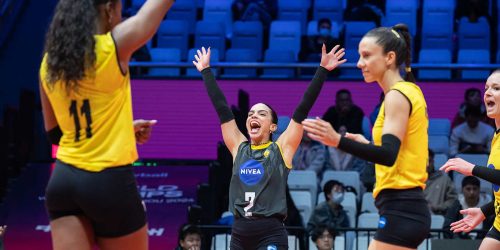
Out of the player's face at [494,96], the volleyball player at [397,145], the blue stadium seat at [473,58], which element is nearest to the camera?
the volleyball player at [397,145]

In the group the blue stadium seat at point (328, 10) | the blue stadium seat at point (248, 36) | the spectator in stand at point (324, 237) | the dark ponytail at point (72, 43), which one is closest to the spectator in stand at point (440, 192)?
the spectator in stand at point (324, 237)

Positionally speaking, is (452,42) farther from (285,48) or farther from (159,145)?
(159,145)

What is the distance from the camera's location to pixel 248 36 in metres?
15.3

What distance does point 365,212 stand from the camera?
10766 mm

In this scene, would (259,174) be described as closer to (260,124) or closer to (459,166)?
(260,124)

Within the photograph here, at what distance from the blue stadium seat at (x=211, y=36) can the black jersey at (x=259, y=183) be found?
8300 millimetres

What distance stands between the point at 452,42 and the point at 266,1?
337 centimetres

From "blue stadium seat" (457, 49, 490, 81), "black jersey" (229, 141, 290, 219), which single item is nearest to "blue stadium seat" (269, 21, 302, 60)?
"blue stadium seat" (457, 49, 490, 81)

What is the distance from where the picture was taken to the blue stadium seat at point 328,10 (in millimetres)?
15883

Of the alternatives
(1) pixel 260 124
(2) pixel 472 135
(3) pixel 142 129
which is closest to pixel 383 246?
(3) pixel 142 129

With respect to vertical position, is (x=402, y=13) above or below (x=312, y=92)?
above

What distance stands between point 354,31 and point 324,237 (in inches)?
247

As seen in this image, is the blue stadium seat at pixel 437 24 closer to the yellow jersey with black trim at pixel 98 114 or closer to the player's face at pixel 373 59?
the player's face at pixel 373 59

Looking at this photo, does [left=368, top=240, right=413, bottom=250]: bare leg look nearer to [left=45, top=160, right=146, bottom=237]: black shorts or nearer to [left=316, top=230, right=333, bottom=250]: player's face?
[left=45, top=160, right=146, bottom=237]: black shorts
